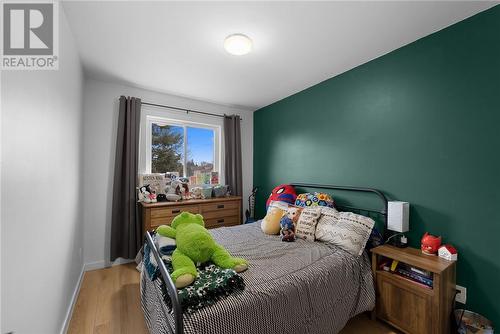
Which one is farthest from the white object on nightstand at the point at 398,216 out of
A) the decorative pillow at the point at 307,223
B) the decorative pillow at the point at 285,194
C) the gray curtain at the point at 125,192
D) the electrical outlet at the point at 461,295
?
the gray curtain at the point at 125,192

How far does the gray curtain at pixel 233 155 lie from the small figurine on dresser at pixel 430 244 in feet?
9.05

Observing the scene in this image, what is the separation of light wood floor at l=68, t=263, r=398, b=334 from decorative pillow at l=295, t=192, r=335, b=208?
1154mm

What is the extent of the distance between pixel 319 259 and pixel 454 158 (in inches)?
56.5

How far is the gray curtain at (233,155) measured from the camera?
13.2 ft

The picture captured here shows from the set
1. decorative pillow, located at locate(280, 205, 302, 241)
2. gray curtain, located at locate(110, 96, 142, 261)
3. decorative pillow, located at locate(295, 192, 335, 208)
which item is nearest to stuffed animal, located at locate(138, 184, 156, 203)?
gray curtain, located at locate(110, 96, 142, 261)

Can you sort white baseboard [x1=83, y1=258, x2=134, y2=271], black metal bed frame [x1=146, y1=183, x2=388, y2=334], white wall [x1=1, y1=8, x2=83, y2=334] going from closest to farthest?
white wall [x1=1, y1=8, x2=83, y2=334] < black metal bed frame [x1=146, y1=183, x2=388, y2=334] < white baseboard [x1=83, y1=258, x2=134, y2=271]

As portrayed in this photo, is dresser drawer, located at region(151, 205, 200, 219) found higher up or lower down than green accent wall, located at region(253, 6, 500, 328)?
lower down

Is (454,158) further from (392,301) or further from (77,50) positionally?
(77,50)

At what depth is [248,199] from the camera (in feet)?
14.1

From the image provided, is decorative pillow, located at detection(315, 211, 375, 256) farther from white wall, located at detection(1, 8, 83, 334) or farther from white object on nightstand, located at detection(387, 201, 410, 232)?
white wall, located at detection(1, 8, 83, 334)

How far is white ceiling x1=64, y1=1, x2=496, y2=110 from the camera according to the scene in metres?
1.65

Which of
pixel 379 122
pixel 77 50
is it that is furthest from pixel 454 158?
pixel 77 50

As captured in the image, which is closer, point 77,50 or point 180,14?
point 180,14

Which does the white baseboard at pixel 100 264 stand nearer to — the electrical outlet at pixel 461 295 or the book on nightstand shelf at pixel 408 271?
the book on nightstand shelf at pixel 408 271
